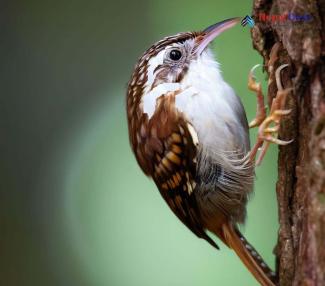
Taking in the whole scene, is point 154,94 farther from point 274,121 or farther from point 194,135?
point 274,121

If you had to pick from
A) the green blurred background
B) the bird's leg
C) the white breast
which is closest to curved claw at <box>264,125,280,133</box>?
the bird's leg

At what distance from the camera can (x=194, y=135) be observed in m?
1.92

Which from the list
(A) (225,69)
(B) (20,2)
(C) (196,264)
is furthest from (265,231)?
(B) (20,2)

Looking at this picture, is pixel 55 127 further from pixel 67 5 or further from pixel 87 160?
pixel 67 5

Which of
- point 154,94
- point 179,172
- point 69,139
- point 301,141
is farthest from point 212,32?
point 69,139

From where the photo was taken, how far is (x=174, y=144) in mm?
1952

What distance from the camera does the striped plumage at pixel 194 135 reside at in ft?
6.30

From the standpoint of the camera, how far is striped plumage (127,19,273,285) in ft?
6.30

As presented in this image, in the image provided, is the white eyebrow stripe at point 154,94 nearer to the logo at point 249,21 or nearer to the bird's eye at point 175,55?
the bird's eye at point 175,55

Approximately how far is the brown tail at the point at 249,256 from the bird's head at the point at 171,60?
608 mm

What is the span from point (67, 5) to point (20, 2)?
371mm

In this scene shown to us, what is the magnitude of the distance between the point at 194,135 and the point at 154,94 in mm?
233

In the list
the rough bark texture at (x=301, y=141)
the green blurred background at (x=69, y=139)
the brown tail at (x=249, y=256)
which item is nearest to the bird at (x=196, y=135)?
the brown tail at (x=249, y=256)

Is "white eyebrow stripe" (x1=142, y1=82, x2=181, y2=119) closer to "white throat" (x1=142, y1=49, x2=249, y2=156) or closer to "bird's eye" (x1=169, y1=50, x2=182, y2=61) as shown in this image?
"white throat" (x1=142, y1=49, x2=249, y2=156)
